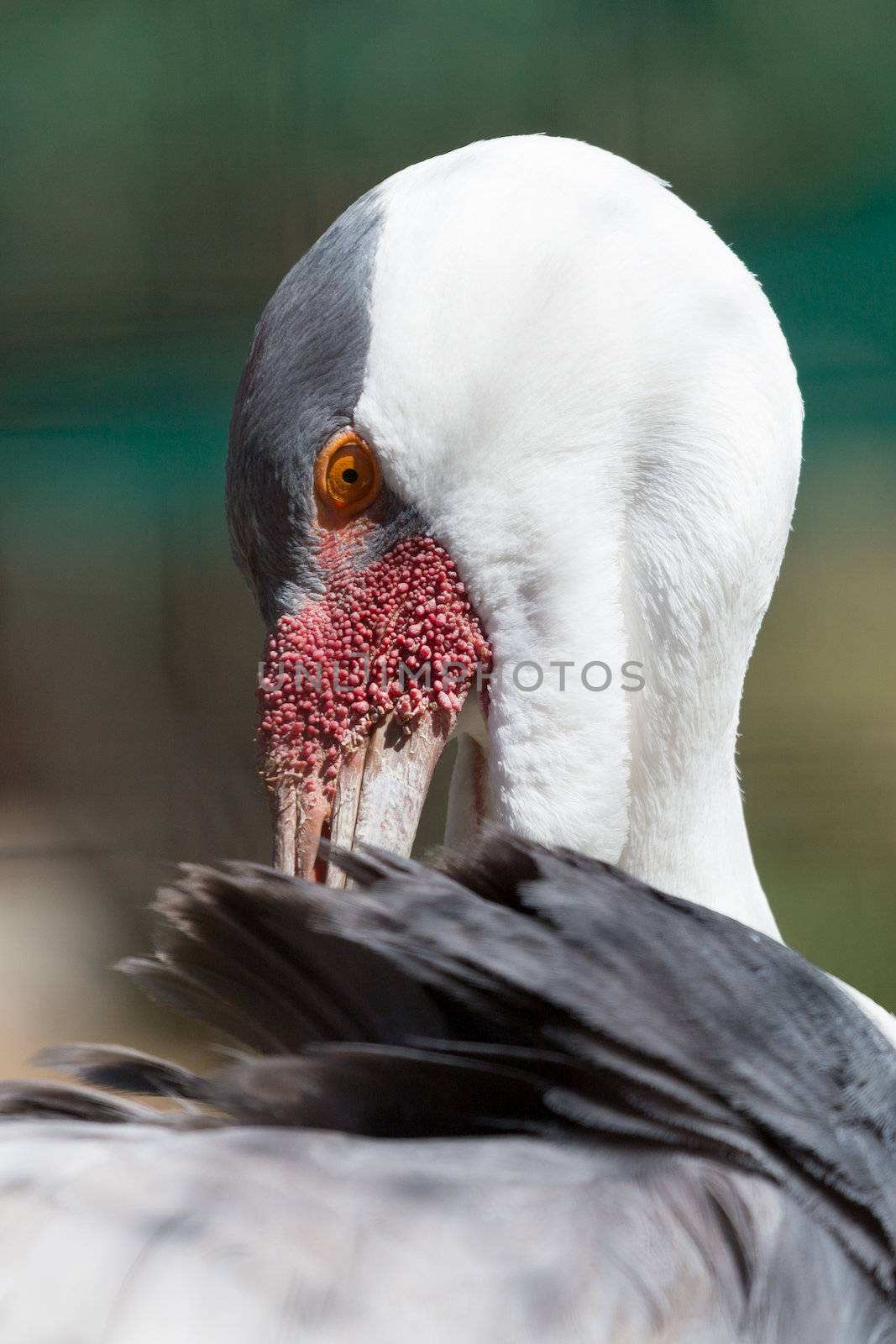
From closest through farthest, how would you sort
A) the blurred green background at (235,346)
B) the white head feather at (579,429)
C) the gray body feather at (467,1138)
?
the gray body feather at (467,1138) < the white head feather at (579,429) < the blurred green background at (235,346)

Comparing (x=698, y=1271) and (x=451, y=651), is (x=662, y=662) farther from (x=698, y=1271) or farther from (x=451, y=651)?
(x=698, y=1271)

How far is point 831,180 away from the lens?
273cm

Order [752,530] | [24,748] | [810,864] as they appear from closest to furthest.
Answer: [752,530]
[810,864]
[24,748]

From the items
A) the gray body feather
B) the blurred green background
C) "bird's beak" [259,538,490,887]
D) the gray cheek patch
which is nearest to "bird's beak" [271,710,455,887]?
"bird's beak" [259,538,490,887]

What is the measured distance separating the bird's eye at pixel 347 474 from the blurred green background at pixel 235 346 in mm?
1774

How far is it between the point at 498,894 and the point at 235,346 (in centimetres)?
236

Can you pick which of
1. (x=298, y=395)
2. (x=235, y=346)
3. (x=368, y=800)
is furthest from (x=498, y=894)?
(x=235, y=346)

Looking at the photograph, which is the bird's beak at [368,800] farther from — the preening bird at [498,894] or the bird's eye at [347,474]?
the bird's eye at [347,474]

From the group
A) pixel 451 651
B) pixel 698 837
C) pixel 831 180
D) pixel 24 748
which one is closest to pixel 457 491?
pixel 451 651

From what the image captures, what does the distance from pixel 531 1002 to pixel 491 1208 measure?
100 mm

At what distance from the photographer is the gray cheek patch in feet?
3.70

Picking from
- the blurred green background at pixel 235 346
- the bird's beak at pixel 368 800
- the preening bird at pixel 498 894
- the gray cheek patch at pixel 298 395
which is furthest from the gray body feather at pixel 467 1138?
the blurred green background at pixel 235 346

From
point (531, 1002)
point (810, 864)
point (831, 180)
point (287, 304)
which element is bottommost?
point (810, 864)

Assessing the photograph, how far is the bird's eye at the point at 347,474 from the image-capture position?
3.73 ft
